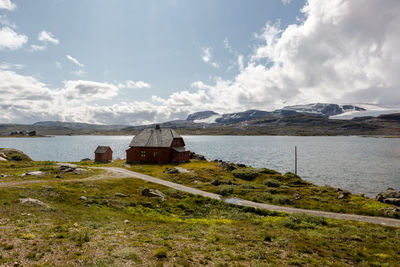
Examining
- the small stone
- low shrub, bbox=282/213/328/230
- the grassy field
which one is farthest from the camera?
the small stone

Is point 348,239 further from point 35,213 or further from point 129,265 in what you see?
point 35,213

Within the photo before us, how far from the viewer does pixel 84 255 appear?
1350 cm

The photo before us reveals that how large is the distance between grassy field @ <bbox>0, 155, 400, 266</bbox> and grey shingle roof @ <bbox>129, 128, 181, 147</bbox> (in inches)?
1447

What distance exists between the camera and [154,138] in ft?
231

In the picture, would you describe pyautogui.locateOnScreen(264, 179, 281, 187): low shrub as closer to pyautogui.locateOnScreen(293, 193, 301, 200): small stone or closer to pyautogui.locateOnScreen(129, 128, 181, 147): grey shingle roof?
pyautogui.locateOnScreen(293, 193, 301, 200): small stone

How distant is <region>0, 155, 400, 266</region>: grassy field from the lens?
13.8 m

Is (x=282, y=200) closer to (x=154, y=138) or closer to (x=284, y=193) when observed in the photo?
(x=284, y=193)

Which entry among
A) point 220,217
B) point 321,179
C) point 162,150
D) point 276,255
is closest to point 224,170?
point 162,150

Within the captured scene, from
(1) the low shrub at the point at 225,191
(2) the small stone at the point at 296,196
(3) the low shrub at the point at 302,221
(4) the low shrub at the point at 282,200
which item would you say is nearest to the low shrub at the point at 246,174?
(2) the small stone at the point at 296,196

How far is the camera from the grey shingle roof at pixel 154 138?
68.4m

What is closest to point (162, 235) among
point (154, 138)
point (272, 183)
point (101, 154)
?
point (272, 183)

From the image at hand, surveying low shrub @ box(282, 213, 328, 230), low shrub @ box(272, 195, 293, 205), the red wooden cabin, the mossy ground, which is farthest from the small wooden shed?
low shrub @ box(282, 213, 328, 230)

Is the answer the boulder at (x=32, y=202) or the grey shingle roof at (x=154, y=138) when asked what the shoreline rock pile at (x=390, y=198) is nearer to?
the grey shingle roof at (x=154, y=138)

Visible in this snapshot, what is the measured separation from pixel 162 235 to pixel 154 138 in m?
54.0
